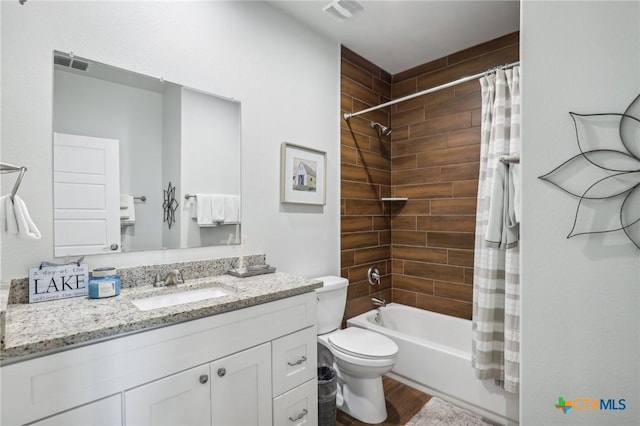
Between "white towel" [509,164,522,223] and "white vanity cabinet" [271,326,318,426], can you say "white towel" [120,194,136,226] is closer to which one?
"white vanity cabinet" [271,326,318,426]

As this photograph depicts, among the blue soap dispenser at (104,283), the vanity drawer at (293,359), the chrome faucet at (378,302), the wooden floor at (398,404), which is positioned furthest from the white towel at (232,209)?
the chrome faucet at (378,302)

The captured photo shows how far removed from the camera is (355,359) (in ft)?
6.30

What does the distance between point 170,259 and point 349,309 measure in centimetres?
160

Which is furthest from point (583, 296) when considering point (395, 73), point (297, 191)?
point (395, 73)

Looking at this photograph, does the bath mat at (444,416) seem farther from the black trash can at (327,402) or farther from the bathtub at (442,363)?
the black trash can at (327,402)

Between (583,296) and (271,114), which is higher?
(271,114)

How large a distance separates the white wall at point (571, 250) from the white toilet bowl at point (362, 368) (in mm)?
944

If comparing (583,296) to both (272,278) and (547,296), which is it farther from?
(272,278)

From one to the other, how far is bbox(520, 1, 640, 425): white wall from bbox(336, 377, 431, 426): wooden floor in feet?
3.90

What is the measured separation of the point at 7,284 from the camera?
1197 millimetres

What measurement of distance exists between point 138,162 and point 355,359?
5.52ft

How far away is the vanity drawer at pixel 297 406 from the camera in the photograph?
1.48m

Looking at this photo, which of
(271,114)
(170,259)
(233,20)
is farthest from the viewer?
(271,114)

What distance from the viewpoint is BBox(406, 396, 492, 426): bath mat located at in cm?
197
